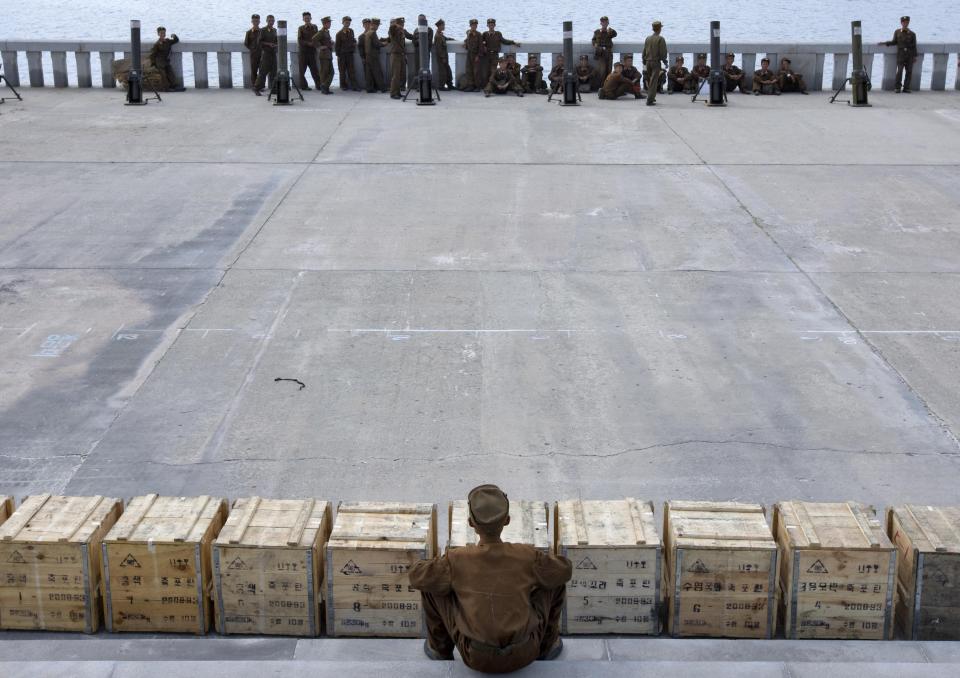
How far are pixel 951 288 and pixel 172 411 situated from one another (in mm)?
8400

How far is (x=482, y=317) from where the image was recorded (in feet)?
40.4

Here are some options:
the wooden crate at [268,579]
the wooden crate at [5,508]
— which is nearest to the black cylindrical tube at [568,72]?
the wooden crate at [5,508]

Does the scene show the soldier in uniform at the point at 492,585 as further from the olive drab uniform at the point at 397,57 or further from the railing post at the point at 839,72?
the railing post at the point at 839,72

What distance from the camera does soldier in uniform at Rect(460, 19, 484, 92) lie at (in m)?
27.3

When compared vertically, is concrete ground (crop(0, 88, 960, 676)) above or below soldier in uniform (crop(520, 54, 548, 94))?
below

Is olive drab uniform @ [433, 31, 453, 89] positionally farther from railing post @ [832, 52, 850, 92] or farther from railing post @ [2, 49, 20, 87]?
railing post @ [2, 49, 20, 87]

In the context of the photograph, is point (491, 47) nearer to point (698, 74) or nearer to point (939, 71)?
point (698, 74)

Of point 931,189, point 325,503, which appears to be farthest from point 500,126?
point 325,503

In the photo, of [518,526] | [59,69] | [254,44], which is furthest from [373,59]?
[518,526]

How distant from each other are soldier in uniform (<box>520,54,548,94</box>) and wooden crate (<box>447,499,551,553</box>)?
21.3 m

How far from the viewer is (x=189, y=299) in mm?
12836

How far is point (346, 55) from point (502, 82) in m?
3.60

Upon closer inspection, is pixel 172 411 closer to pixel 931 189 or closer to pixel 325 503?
pixel 325 503

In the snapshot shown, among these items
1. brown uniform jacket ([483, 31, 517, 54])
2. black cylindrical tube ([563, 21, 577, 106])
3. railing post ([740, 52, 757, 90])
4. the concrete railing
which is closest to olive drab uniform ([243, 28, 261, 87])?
the concrete railing
